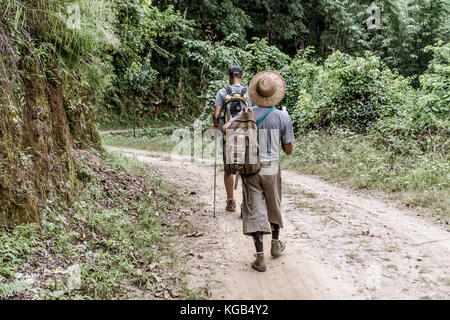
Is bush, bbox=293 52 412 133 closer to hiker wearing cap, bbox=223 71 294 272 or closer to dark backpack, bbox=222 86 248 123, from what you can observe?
dark backpack, bbox=222 86 248 123

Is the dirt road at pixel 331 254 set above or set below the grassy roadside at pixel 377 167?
below

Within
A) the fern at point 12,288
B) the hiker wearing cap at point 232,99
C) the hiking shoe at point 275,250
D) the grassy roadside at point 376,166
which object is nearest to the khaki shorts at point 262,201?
the hiking shoe at point 275,250

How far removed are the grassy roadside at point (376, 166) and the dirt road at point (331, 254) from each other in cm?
65

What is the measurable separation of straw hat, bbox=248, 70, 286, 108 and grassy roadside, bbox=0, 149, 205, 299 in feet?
7.47

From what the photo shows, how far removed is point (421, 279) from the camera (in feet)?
13.5

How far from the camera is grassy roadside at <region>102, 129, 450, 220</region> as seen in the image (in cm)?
752

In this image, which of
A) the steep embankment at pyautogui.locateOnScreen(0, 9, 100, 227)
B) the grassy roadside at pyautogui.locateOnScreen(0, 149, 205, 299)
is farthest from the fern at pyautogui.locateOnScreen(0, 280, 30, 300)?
the steep embankment at pyautogui.locateOnScreen(0, 9, 100, 227)

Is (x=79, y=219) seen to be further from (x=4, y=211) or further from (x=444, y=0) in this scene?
(x=444, y=0)

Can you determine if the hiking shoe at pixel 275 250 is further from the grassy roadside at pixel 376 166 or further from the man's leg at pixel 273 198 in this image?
the grassy roadside at pixel 376 166

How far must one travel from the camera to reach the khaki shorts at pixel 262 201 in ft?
15.1

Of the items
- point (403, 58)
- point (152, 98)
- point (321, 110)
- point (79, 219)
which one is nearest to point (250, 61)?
point (321, 110)

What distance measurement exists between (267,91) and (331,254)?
2215 millimetres

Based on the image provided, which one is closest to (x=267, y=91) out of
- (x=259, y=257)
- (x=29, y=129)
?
(x=259, y=257)

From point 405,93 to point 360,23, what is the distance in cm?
1868
